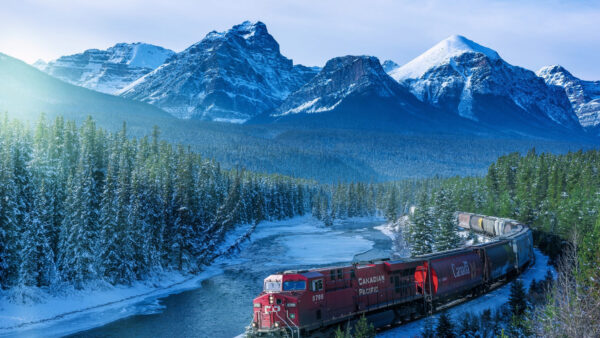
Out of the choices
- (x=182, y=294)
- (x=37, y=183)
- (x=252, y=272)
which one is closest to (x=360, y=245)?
(x=252, y=272)

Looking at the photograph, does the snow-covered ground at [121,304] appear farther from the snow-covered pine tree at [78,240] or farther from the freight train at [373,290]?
the snow-covered pine tree at [78,240]

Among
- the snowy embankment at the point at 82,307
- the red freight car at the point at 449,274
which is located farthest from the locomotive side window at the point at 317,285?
the snowy embankment at the point at 82,307

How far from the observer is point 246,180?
126 m

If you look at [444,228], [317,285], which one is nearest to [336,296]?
[317,285]

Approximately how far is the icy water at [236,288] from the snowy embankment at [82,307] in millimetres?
1751

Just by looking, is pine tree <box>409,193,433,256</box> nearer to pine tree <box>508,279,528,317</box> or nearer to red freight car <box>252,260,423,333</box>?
red freight car <box>252,260,423,333</box>

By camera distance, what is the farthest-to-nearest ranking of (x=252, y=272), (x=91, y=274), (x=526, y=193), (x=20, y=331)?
(x=526, y=193), (x=252, y=272), (x=91, y=274), (x=20, y=331)

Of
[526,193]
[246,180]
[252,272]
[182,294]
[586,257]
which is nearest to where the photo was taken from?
[586,257]

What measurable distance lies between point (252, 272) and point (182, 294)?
519 inches

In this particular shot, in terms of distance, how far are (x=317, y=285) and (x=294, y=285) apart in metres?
1.56

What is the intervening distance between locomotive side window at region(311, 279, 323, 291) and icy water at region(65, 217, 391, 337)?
11743 millimetres

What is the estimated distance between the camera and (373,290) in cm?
3075

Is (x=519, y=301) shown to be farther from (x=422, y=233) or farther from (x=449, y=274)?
(x=422, y=233)

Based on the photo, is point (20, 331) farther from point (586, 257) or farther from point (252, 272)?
point (586, 257)
